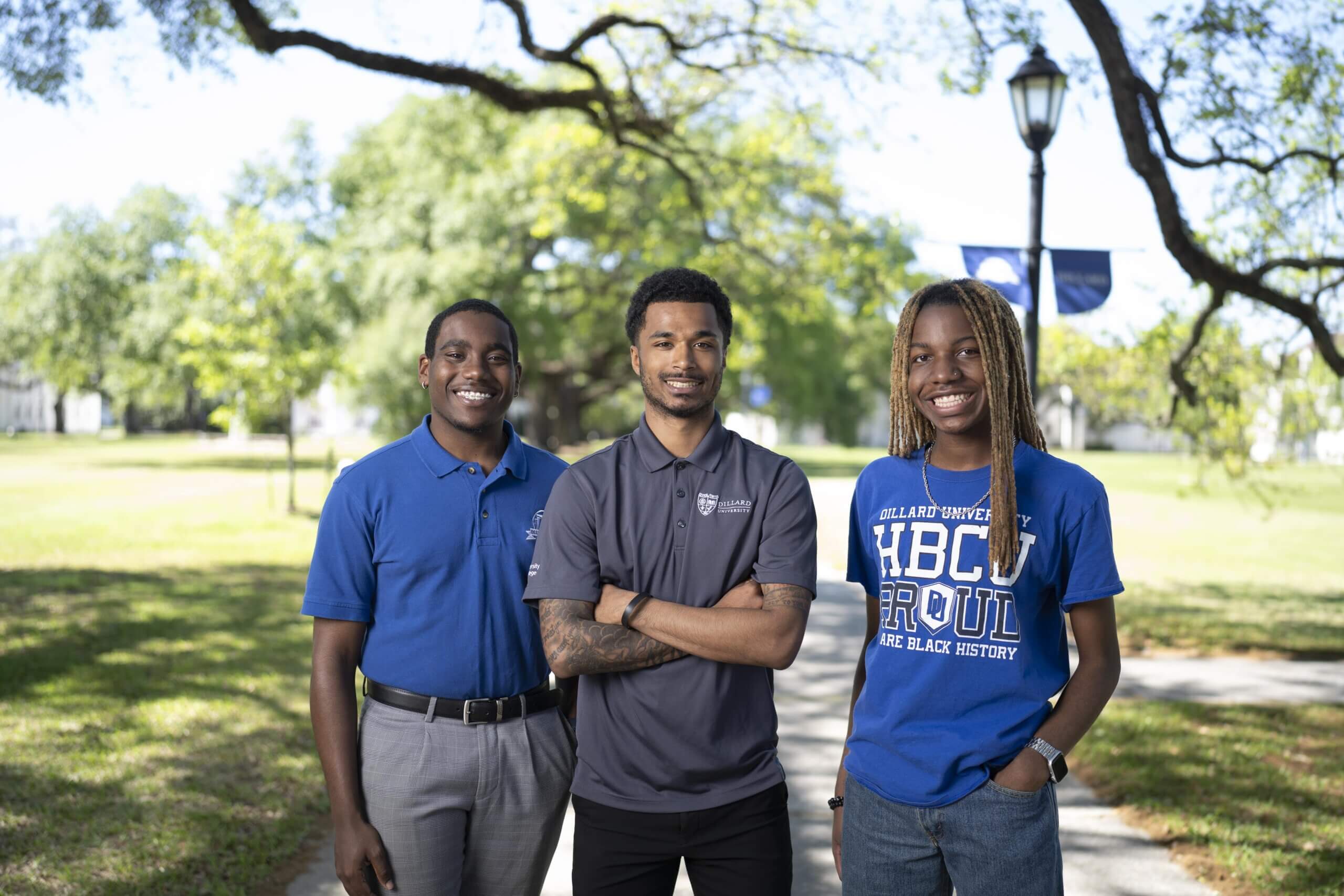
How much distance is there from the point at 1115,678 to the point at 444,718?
169 cm

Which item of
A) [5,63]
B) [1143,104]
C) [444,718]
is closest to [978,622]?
[444,718]

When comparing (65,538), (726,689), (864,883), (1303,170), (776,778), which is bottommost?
(65,538)

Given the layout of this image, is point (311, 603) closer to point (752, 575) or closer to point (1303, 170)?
point (752, 575)

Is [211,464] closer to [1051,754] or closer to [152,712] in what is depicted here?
[152,712]

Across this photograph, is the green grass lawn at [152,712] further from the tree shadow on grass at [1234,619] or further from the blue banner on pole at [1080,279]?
the tree shadow on grass at [1234,619]

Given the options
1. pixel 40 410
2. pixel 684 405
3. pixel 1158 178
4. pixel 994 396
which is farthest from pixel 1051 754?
pixel 40 410

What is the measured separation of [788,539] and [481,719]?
94 cm

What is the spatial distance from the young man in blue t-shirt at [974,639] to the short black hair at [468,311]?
113 cm

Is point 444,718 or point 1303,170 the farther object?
point 1303,170

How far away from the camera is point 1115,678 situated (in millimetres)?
2625

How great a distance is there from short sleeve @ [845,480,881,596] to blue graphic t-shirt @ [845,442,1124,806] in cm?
11

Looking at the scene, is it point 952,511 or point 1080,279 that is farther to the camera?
point 1080,279

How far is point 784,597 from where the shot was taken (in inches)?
102

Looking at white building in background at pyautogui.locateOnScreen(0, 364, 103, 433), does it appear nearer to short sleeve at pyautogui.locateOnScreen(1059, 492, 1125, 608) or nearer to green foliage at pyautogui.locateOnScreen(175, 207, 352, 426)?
green foliage at pyautogui.locateOnScreen(175, 207, 352, 426)
